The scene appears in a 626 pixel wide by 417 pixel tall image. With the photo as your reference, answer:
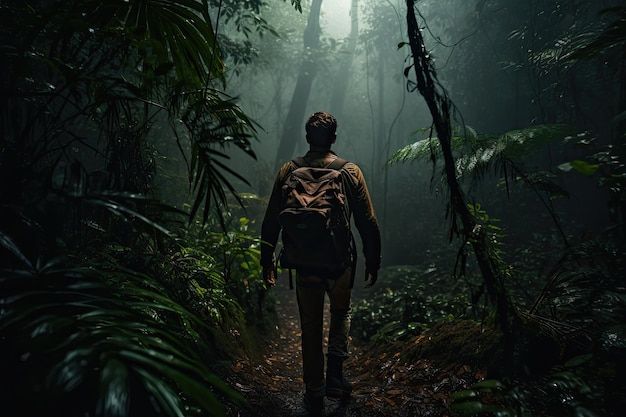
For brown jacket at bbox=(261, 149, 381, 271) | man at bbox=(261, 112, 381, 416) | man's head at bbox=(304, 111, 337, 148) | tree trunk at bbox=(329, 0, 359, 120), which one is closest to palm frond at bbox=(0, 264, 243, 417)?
man at bbox=(261, 112, 381, 416)

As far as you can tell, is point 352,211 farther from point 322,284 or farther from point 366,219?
point 322,284

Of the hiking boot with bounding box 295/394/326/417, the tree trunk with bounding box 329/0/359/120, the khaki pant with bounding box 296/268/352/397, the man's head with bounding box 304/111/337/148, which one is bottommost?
the hiking boot with bounding box 295/394/326/417

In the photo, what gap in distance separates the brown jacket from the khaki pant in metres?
0.26

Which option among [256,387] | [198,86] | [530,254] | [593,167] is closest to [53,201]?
[198,86]

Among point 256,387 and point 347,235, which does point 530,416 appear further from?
point 256,387

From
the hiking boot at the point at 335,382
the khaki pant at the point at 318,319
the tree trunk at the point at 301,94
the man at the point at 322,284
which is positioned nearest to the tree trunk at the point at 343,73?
the tree trunk at the point at 301,94

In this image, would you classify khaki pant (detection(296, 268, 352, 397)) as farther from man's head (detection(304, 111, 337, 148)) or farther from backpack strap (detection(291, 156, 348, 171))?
man's head (detection(304, 111, 337, 148))

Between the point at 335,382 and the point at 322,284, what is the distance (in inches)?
30.1

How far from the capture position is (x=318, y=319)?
8.95 feet

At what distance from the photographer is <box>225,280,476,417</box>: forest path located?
245 centimetres

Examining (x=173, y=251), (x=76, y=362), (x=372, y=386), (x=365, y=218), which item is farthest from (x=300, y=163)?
(x=76, y=362)

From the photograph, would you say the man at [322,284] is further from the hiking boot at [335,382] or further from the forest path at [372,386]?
the forest path at [372,386]

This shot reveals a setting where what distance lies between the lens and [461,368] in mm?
2619

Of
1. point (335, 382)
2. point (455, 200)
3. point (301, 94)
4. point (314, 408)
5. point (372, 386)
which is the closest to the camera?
point (455, 200)
